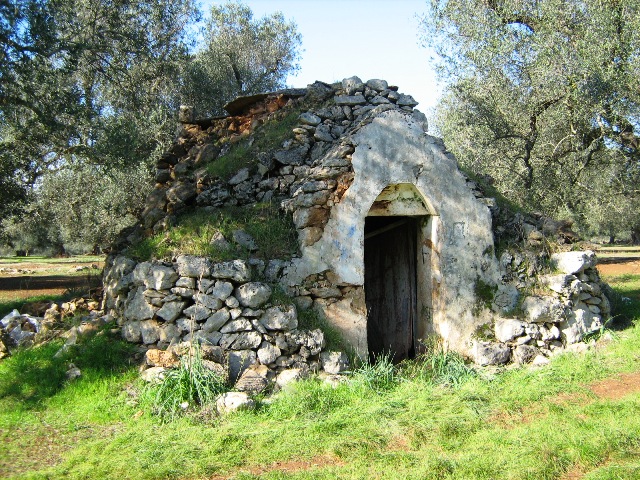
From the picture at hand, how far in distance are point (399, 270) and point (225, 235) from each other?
3194 millimetres

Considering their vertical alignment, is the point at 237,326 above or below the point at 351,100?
below

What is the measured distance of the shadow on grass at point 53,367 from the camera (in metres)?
6.77

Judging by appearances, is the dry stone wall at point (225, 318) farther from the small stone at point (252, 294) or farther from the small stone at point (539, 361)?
the small stone at point (539, 361)

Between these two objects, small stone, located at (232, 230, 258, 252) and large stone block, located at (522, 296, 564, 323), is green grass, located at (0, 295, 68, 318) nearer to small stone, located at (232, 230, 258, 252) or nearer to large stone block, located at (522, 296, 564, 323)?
small stone, located at (232, 230, 258, 252)

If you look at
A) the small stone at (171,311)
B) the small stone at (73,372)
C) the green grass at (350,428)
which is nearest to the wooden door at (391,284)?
the green grass at (350,428)

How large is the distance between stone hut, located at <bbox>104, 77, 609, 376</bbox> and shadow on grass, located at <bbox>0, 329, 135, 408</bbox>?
1.15ft

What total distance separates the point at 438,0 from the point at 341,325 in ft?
32.4

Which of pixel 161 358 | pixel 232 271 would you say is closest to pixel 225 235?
pixel 232 271

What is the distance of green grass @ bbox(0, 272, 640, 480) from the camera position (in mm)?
4926

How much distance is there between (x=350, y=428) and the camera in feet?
18.8

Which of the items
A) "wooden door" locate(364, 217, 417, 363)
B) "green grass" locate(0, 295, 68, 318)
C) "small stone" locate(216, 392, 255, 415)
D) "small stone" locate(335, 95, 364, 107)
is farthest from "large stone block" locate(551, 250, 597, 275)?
"green grass" locate(0, 295, 68, 318)

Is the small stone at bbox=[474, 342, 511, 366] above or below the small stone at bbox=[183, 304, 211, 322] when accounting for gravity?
below

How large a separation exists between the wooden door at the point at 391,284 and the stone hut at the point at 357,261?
29mm

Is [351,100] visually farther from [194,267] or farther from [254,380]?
[254,380]
